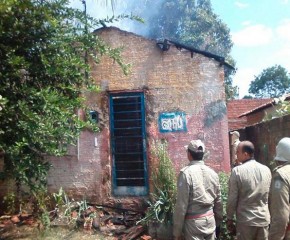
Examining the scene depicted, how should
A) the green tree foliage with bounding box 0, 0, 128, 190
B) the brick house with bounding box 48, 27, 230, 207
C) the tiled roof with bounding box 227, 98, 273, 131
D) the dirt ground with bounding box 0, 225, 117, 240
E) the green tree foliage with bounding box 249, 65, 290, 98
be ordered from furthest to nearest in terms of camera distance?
the green tree foliage with bounding box 249, 65, 290, 98 → the tiled roof with bounding box 227, 98, 273, 131 → the brick house with bounding box 48, 27, 230, 207 → the dirt ground with bounding box 0, 225, 117, 240 → the green tree foliage with bounding box 0, 0, 128, 190

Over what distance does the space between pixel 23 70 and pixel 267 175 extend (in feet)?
12.5

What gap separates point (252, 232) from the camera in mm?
4133

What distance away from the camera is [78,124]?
17.8 feet

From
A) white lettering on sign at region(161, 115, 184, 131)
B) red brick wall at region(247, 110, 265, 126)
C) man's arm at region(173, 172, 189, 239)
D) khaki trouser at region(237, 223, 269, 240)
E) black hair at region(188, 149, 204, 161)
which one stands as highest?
red brick wall at region(247, 110, 265, 126)

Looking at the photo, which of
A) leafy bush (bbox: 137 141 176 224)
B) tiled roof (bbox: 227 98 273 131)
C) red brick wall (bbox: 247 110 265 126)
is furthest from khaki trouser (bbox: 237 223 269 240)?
tiled roof (bbox: 227 98 273 131)

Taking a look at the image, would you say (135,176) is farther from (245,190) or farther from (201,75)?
(245,190)

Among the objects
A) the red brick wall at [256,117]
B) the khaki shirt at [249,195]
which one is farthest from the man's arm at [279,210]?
the red brick wall at [256,117]

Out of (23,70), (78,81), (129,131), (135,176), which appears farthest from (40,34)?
(135,176)

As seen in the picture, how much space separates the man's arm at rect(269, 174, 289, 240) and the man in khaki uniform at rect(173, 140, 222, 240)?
0.78 metres

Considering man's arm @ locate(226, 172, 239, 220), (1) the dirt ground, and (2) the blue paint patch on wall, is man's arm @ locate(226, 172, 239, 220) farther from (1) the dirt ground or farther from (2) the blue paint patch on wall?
(2) the blue paint patch on wall

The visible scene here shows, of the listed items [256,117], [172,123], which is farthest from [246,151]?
[256,117]

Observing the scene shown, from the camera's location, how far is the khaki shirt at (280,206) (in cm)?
329

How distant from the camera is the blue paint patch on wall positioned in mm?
8094

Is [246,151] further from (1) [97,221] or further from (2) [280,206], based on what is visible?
(1) [97,221]
